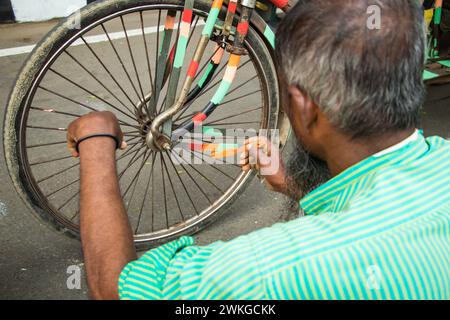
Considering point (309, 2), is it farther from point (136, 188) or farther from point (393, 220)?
point (136, 188)

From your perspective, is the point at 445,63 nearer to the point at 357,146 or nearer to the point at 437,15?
the point at 437,15

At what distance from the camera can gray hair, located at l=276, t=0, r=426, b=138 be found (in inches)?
44.4

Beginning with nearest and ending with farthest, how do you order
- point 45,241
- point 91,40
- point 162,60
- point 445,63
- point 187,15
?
point 187,15 < point 162,60 < point 45,241 < point 445,63 < point 91,40

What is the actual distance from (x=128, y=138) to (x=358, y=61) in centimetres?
233

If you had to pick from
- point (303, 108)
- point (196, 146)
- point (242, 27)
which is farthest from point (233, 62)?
point (303, 108)

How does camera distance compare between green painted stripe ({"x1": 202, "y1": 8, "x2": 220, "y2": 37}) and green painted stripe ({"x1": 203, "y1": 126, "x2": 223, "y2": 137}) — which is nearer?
green painted stripe ({"x1": 202, "y1": 8, "x2": 220, "y2": 37})

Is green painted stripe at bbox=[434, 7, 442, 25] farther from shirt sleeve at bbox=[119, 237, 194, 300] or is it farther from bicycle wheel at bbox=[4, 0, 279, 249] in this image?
shirt sleeve at bbox=[119, 237, 194, 300]

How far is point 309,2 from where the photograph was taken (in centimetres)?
124

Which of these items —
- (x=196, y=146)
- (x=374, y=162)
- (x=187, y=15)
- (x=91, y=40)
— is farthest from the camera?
(x=91, y=40)

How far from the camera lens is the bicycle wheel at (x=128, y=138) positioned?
2.06m

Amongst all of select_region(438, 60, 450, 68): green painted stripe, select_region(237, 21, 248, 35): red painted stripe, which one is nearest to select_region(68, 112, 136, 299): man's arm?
select_region(237, 21, 248, 35): red painted stripe

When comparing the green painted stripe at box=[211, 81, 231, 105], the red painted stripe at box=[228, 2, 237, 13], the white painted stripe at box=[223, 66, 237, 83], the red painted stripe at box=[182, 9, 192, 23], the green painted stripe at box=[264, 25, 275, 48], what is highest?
the red painted stripe at box=[228, 2, 237, 13]

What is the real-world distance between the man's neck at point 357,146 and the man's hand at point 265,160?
0.62 metres

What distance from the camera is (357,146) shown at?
1.24 meters
